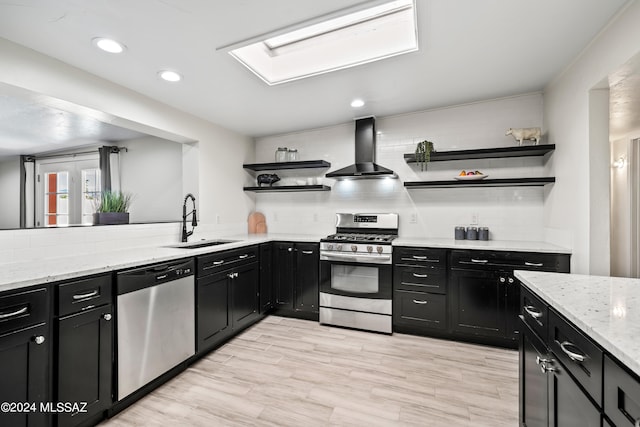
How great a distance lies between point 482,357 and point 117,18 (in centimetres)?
361

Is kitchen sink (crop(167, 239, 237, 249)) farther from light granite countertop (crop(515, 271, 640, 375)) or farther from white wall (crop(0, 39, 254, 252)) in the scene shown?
light granite countertop (crop(515, 271, 640, 375))

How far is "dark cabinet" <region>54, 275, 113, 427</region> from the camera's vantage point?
156 centimetres

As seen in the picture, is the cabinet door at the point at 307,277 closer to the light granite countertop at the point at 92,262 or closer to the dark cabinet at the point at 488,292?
the light granite countertop at the point at 92,262

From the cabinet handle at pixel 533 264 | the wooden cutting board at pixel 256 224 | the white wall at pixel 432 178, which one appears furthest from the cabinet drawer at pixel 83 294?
the cabinet handle at pixel 533 264

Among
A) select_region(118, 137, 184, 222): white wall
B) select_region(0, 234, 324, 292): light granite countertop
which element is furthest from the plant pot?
select_region(118, 137, 184, 222): white wall

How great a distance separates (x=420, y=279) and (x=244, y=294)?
1813mm

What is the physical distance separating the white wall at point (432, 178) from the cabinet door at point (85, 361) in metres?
2.64

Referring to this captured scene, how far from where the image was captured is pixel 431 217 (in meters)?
3.48

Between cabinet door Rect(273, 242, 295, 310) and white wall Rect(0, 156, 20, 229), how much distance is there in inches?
193

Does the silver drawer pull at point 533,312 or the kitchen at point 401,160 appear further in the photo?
the kitchen at point 401,160

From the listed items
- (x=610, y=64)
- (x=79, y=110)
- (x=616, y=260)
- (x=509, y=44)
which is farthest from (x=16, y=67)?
(x=616, y=260)

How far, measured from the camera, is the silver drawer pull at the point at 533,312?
4.17 ft

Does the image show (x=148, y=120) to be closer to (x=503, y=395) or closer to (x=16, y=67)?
(x=16, y=67)

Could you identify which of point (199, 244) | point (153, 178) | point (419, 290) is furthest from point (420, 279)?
point (153, 178)
